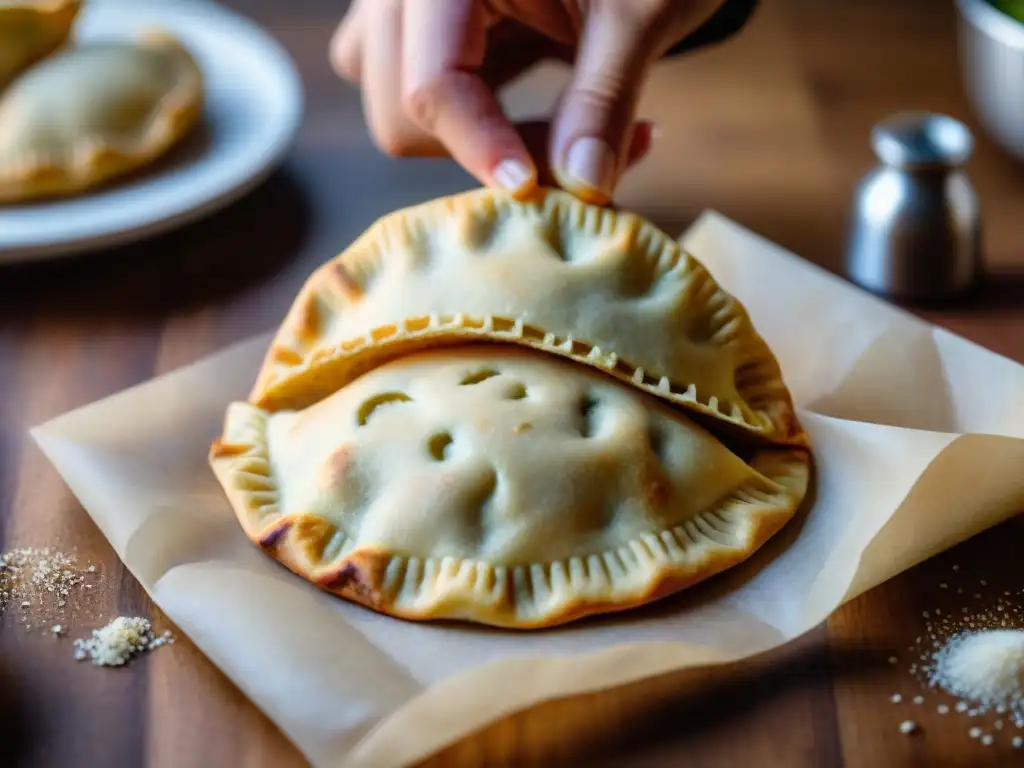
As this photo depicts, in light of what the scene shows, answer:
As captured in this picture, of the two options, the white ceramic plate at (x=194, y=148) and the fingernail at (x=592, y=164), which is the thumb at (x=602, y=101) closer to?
the fingernail at (x=592, y=164)

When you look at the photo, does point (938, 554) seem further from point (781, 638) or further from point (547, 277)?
point (547, 277)

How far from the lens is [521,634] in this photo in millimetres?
1362

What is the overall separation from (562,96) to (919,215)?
25.6 inches

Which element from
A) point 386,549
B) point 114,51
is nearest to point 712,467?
point 386,549

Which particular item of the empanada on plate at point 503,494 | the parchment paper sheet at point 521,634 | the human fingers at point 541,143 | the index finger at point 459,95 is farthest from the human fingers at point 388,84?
the empanada on plate at point 503,494

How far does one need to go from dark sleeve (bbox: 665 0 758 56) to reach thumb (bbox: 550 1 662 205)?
529 millimetres

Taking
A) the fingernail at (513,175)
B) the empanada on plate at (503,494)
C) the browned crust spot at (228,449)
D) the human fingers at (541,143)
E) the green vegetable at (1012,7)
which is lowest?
the browned crust spot at (228,449)

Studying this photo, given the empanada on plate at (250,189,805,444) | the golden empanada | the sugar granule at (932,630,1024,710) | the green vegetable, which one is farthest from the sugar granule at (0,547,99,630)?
the green vegetable

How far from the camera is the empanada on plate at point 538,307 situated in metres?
1.52

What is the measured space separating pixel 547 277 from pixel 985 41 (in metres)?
1.19

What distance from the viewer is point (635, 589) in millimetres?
1373

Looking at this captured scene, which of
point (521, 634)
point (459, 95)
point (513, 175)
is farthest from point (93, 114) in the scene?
point (521, 634)

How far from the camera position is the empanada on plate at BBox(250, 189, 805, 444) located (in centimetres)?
152

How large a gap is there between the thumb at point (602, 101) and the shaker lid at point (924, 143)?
0.45m
